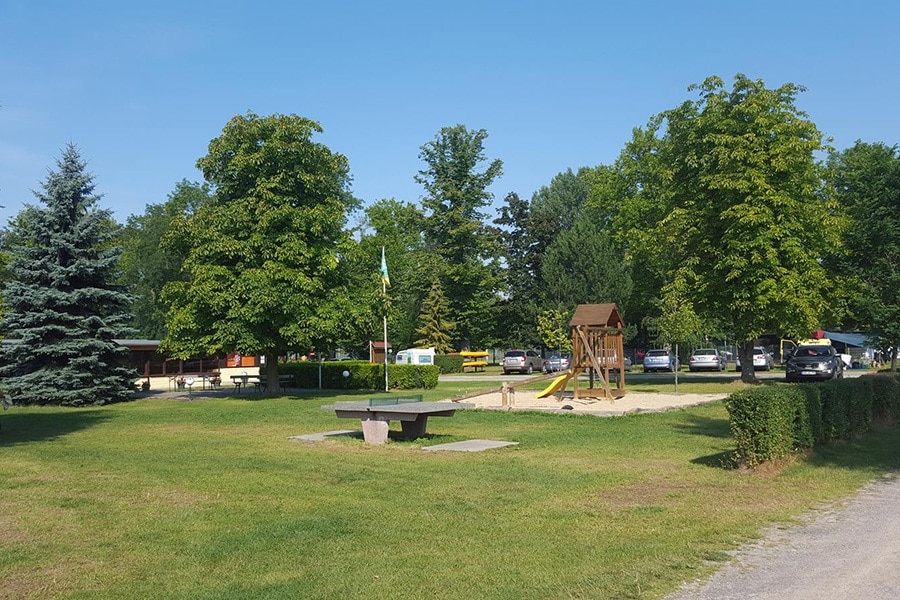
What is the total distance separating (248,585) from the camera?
5.94 meters

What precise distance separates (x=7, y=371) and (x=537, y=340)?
143 ft

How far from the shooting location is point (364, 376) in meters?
36.3

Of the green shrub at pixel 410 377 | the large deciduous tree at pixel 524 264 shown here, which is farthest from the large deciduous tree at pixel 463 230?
the green shrub at pixel 410 377

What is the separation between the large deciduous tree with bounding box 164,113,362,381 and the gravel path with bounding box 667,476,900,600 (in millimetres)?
23800

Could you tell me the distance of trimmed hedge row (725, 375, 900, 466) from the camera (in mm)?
11062

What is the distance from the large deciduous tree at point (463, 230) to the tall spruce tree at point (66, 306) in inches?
1469

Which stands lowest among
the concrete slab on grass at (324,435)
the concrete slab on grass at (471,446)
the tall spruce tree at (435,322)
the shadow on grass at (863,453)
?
the shadow on grass at (863,453)

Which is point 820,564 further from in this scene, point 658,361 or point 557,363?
point 557,363

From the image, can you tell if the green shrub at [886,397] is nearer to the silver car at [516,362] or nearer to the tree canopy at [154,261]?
the silver car at [516,362]

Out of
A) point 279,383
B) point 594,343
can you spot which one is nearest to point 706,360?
point 594,343

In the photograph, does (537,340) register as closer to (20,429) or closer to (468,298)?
(468,298)

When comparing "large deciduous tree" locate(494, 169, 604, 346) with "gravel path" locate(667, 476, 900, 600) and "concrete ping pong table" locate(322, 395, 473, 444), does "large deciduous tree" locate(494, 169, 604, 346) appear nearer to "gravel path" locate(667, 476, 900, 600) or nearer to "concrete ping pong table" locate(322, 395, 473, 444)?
"concrete ping pong table" locate(322, 395, 473, 444)

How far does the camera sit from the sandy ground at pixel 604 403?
2184cm

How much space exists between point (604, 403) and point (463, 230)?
4284cm
